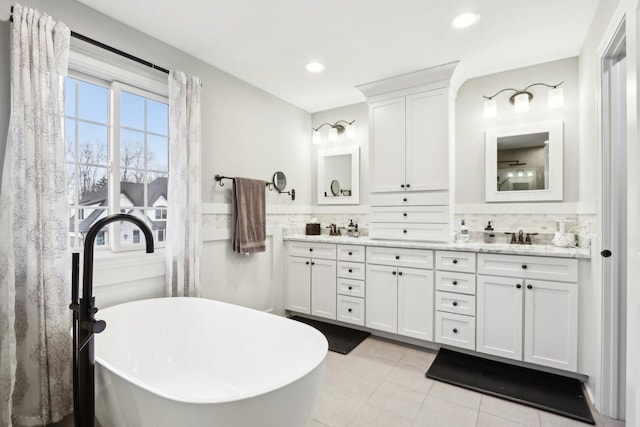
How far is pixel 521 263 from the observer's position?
2350 mm

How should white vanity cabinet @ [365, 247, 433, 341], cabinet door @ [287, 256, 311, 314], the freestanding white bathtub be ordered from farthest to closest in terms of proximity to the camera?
cabinet door @ [287, 256, 311, 314]
white vanity cabinet @ [365, 247, 433, 341]
the freestanding white bathtub

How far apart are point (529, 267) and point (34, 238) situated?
3141 mm

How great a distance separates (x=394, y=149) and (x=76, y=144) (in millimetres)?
2580

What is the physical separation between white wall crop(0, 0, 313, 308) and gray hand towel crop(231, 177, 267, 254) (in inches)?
3.8

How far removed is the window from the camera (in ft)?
6.77

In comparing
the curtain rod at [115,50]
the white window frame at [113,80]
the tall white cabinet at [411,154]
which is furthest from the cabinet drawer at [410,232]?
the curtain rod at [115,50]

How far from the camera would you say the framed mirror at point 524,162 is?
269 cm

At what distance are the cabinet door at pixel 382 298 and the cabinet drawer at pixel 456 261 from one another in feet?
1.38

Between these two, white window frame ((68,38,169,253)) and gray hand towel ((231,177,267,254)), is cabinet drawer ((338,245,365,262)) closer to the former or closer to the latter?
gray hand towel ((231,177,267,254))

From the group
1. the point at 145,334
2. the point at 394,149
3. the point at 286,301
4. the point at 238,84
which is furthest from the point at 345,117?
the point at 145,334

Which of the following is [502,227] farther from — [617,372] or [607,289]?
[617,372]

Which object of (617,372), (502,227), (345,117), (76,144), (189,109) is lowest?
(617,372)

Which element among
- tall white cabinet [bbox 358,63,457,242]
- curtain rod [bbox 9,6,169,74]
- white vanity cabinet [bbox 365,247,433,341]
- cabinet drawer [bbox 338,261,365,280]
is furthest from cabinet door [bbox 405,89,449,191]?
curtain rod [bbox 9,6,169,74]

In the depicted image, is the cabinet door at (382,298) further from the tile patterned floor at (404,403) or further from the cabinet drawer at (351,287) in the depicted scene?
the tile patterned floor at (404,403)
